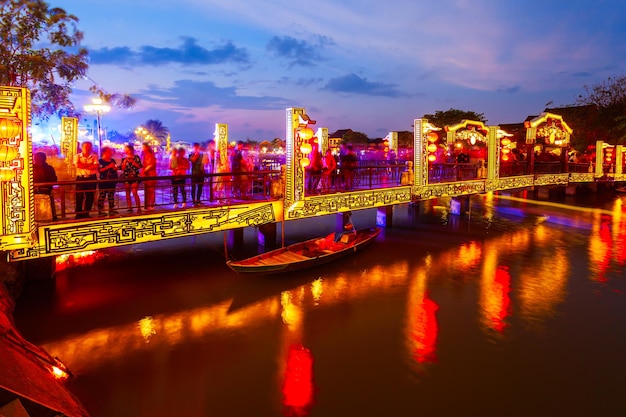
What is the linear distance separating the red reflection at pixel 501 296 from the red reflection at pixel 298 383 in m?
3.96

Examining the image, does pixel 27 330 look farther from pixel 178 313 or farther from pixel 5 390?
pixel 5 390

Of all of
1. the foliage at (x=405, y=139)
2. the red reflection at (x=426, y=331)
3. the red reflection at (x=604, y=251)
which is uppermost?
the foliage at (x=405, y=139)

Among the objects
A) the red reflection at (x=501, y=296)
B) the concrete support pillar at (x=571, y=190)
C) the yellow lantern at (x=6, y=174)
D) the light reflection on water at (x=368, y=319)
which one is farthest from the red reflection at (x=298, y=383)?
the concrete support pillar at (x=571, y=190)

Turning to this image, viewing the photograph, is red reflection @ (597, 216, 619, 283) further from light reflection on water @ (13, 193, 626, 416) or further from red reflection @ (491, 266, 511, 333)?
red reflection @ (491, 266, 511, 333)

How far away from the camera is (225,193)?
14.2 m

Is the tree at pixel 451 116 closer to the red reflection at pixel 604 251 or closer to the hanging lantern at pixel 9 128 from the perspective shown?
the red reflection at pixel 604 251

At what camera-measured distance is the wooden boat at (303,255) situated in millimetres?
11102

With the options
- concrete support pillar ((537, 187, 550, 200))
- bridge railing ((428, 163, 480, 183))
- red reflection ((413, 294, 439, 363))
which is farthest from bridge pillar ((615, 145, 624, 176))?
red reflection ((413, 294, 439, 363))

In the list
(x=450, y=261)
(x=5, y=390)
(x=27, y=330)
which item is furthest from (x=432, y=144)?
(x=5, y=390)

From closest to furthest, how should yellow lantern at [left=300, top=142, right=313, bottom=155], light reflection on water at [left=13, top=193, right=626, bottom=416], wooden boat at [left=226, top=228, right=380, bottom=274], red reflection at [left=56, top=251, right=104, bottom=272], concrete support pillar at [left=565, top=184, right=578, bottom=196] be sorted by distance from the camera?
light reflection on water at [left=13, top=193, right=626, bottom=416], wooden boat at [left=226, top=228, right=380, bottom=274], yellow lantern at [left=300, top=142, right=313, bottom=155], red reflection at [left=56, top=251, right=104, bottom=272], concrete support pillar at [left=565, top=184, right=578, bottom=196]

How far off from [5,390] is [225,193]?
9.95 m

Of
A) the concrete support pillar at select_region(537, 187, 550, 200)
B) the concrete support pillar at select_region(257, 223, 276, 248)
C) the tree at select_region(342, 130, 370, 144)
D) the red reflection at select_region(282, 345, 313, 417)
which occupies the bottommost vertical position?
the red reflection at select_region(282, 345, 313, 417)

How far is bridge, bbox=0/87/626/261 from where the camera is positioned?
7520mm

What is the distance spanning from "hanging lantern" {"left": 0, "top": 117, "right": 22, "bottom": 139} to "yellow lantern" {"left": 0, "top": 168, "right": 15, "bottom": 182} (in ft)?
1.75
